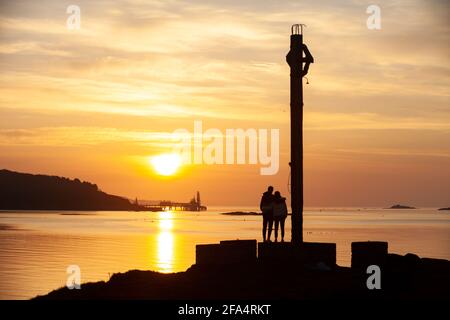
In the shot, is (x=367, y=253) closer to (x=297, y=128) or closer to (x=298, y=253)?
(x=298, y=253)

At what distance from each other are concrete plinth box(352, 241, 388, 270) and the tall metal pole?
1.94 meters

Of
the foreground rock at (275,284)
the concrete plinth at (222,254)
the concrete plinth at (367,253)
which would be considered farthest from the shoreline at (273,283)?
the concrete plinth at (367,253)

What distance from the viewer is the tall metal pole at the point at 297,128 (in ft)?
84.1

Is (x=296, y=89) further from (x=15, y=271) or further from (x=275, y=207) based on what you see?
(x=15, y=271)

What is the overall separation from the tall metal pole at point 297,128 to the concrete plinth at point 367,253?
194cm

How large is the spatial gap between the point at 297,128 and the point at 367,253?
473cm

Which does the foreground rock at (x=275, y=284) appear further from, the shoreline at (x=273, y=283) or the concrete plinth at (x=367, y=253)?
the concrete plinth at (x=367, y=253)

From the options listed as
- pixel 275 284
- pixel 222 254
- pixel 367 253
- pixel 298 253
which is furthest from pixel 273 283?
pixel 367 253

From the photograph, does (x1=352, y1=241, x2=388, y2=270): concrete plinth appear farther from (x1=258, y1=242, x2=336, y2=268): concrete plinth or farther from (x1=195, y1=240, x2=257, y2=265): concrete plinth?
(x1=195, y1=240, x2=257, y2=265): concrete plinth

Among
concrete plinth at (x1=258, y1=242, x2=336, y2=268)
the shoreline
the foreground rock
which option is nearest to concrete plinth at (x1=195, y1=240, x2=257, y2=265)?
the shoreline
